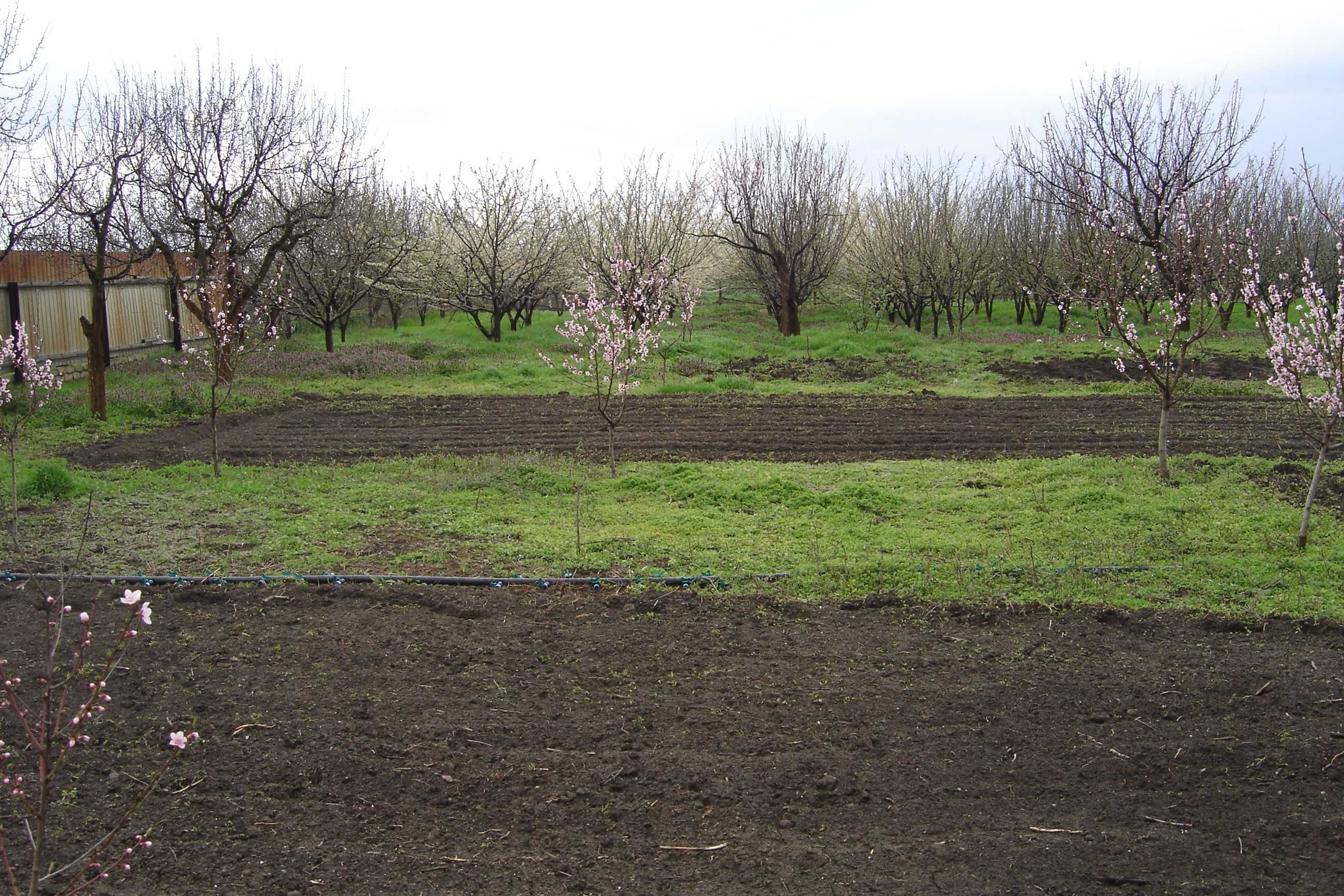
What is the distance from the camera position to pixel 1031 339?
84.8 ft

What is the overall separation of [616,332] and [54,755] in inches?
269

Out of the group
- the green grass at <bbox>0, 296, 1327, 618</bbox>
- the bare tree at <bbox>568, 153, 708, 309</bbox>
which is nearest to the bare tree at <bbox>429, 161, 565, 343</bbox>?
the bare tree at <bbox>568, 153, 708, 309</bbox>

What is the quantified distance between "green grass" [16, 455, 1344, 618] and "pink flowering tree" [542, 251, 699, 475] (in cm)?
125

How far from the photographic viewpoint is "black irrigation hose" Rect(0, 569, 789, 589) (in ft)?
20.6

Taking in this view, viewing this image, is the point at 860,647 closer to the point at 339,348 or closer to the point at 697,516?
the point at 697,516

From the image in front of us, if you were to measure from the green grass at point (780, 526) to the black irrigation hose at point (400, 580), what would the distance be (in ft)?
0.58

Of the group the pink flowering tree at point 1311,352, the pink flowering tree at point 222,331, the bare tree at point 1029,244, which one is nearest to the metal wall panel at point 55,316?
the pink flowering tree at point 222,331

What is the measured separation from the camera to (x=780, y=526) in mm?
7789

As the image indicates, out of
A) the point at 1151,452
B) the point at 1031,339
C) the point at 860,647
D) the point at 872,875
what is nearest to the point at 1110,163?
the point at 1031,339

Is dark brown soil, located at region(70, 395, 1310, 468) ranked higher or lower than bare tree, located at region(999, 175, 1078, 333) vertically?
lower

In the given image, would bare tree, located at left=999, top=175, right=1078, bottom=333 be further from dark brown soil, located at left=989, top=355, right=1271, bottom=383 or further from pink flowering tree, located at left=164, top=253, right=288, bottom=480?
pink flowering tree, located at left=164, top=253, right=288, bottom=480

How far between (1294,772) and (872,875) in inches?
78.6

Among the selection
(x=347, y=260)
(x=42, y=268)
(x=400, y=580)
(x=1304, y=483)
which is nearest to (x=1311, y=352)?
(x=1304, y=483)

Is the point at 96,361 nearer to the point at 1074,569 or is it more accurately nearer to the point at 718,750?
the point at 718,750
